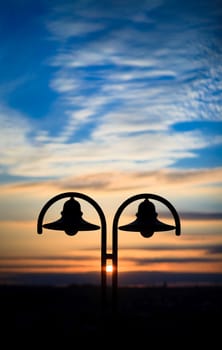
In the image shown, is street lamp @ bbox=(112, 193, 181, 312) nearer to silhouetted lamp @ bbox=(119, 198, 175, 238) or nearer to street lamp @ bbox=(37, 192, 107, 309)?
silhouetted lamp @ bbox=(119, 198, 175, 238)

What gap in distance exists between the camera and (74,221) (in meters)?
10.3

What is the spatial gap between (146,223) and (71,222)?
1.22m

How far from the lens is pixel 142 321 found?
64562 mm

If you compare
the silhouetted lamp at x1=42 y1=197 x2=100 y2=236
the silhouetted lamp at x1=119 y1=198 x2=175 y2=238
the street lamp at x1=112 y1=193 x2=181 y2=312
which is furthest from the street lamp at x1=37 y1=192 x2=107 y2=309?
the silhouetted lamp at x1=119 y1=198 x2=175 y2=238

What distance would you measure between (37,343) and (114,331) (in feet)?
116

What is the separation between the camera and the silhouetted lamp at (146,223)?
33.7ft

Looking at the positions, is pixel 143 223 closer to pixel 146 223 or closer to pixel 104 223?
pixel 146 223

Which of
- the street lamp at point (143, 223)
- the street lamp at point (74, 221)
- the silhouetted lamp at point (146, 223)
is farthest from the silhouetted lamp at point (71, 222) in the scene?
the silhouetted lamp at point (146, 223)

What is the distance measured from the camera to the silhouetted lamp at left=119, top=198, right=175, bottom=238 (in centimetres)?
1026

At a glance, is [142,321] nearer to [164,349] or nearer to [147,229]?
[164,349]

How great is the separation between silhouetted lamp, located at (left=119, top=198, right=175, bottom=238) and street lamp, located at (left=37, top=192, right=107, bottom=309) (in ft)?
1.40

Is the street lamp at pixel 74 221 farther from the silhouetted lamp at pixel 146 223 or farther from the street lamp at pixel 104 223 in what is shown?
the silhouetted lamp at pixel 146 223

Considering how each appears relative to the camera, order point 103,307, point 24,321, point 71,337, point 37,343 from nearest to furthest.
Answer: point 103,307, point 37,343, point 71,337, point 24,321

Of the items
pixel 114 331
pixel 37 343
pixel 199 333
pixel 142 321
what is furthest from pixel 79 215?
pixel 142 321
